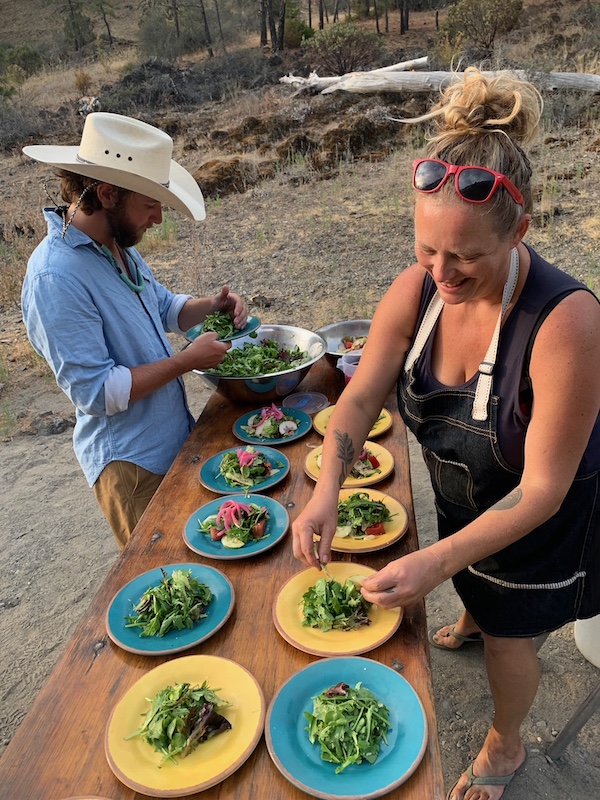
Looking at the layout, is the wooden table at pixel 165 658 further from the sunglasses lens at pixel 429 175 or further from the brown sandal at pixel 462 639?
the brown sandal at pixel 462 639

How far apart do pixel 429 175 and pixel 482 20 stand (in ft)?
69.2

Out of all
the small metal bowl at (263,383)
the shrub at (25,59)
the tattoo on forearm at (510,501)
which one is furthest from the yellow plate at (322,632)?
the shrub at (25,59)

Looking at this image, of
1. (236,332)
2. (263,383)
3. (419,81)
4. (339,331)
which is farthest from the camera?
(419,81)

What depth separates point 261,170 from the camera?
10.7m

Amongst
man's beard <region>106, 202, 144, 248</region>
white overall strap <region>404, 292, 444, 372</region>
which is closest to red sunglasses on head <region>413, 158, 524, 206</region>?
white overall strap <region>404, 292, 444, 372</region>

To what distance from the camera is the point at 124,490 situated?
7.88 feet

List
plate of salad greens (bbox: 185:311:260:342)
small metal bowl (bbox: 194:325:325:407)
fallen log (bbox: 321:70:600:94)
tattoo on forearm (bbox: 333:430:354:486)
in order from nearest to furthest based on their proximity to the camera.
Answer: tattoo on forearm (bbox: 333:430:354:486) < small metal bowl (bbox: 194:325:325:407) < plate of salad greens (bbox: 185:311:260:342) < fallen log (bbox: 321:70:600:94)

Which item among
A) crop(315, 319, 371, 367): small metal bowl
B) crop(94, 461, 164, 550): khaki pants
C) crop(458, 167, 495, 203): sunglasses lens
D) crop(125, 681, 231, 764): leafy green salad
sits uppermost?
crop(458, 167, 495, 203): sunglasses lens

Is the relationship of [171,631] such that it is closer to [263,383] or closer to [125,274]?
[263,383]

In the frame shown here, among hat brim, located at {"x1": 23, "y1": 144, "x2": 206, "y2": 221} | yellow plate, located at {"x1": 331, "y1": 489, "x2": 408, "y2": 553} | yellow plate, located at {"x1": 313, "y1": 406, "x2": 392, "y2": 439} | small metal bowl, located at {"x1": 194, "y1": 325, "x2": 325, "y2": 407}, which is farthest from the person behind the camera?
small metal bowl, located at {"x1": 194, "y1": 325, "x2": 325, "y2": 407}

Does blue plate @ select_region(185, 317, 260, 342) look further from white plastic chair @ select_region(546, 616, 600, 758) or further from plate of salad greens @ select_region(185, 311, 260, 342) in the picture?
white plastic chair @ select_region(546, 616, 600, 758)

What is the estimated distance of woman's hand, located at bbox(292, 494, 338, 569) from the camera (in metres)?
1.66

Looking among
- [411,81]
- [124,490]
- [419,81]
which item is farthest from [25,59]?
[124,490]

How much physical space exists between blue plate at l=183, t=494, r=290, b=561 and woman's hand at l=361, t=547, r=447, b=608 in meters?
0.45
